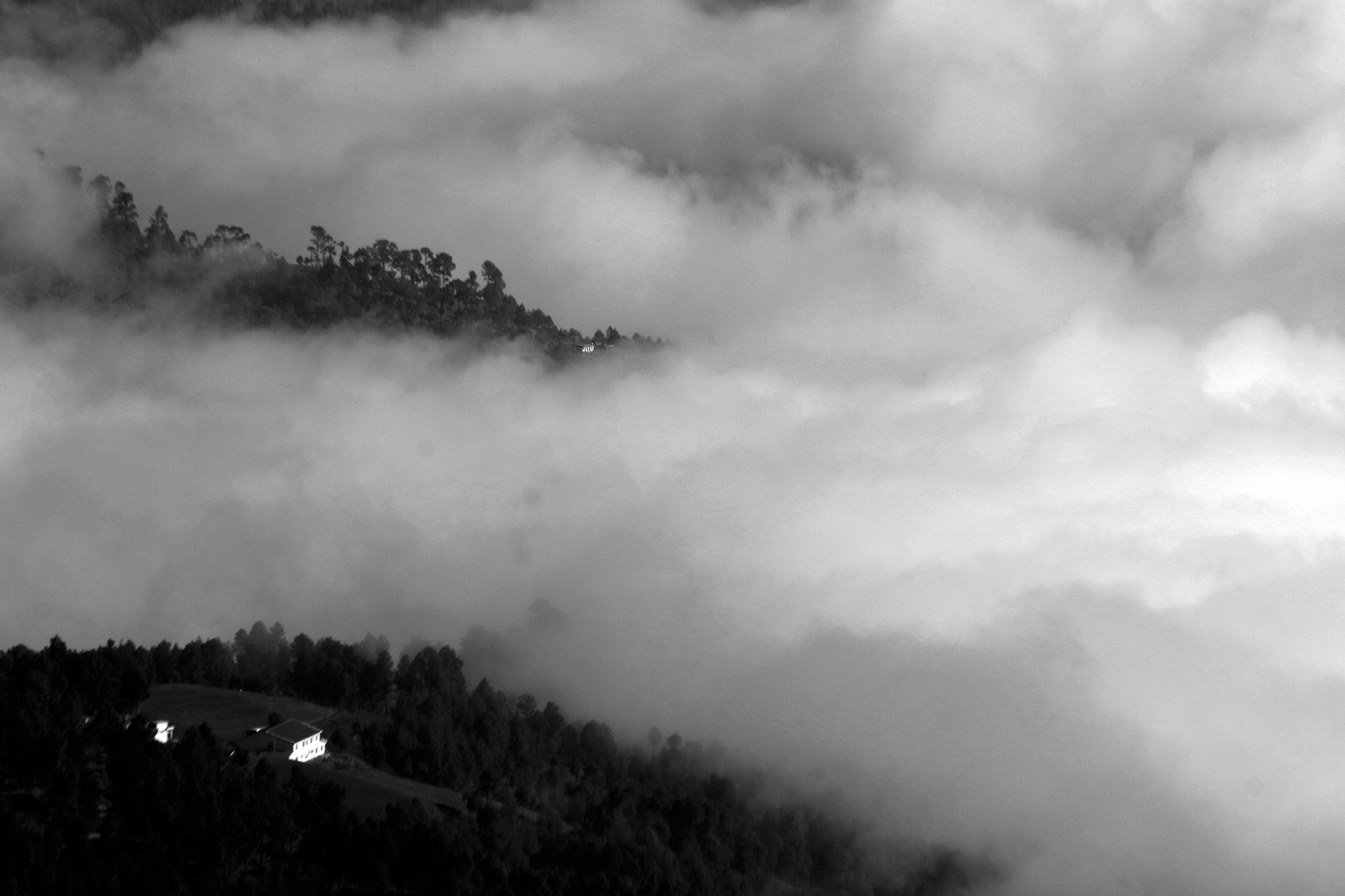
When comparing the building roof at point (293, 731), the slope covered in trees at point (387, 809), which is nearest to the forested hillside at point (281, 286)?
the slope covered in trees at point (387, 809)

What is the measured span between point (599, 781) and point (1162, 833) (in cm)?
1445

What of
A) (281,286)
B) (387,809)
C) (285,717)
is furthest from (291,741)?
(281,286)

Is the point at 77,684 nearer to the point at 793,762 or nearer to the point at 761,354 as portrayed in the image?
the point at 793,762

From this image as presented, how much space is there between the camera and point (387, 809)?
138 ft

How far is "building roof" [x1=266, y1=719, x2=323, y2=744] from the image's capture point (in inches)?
1807

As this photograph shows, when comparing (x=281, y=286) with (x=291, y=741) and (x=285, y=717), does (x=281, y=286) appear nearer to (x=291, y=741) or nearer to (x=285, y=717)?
(x=285, y=717)

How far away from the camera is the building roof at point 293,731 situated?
4591cm

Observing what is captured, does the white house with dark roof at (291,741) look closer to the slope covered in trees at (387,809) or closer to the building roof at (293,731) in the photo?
the building roof at (293,731)

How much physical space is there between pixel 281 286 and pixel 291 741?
2190 inches

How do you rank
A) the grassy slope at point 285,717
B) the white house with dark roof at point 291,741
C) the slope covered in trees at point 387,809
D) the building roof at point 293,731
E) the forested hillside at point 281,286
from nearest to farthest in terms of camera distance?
the slope covered in trees at point 387,809 < the grassy slope at point 285,717 < the white house with dark roof at point 291,741 < the building roof at point 293,731 < the forested hillside at point 281,286

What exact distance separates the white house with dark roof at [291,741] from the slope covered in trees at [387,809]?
835 millimetres

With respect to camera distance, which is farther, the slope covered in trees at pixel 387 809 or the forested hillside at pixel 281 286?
the forested hillside at pixel 281 286

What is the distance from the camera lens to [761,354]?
106 metres

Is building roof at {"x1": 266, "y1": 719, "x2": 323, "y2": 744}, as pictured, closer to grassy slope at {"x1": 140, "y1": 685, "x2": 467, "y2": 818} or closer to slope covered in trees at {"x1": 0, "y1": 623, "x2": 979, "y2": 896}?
grassy slope at {"x1": 140, "y1": 685, "x2": 467, "y2": 818}
